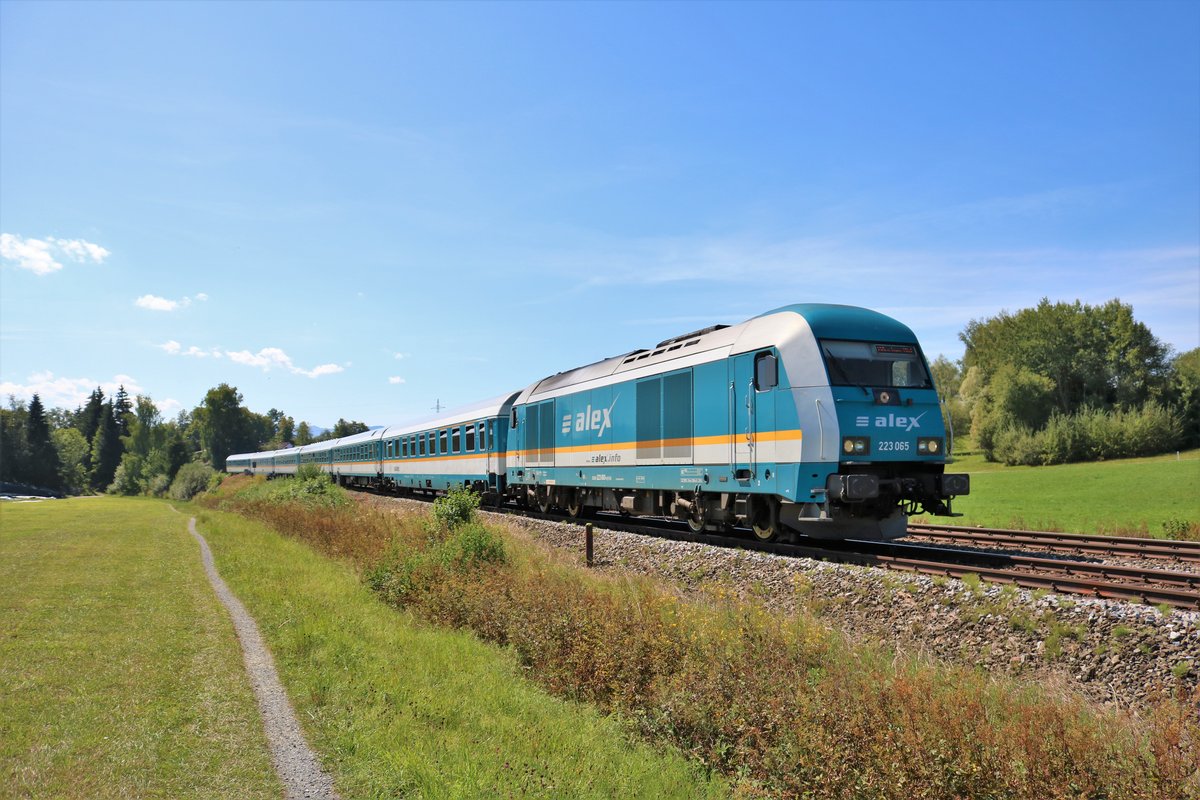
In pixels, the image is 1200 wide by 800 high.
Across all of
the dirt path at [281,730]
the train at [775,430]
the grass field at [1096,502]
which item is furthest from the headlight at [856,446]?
the grass field at [1096,502]

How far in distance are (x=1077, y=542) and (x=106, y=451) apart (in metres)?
148

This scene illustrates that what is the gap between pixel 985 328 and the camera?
9406cm

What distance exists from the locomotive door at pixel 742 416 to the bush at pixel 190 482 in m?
86.9

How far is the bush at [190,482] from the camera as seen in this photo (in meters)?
89.0

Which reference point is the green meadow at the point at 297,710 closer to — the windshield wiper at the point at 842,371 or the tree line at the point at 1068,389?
the windshield wiper at the point at 842,371

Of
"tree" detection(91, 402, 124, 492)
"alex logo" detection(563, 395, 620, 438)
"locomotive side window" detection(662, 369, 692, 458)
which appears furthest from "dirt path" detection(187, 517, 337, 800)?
"tree" detection(91, 402, 124, 492)

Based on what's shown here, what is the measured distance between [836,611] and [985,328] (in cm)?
9451

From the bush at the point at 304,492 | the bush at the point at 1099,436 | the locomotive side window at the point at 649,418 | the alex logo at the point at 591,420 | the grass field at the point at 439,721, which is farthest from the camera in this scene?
the bush at the point at 1099,436

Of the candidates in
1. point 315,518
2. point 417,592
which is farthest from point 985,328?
point 417,592

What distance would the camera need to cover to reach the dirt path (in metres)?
6.12

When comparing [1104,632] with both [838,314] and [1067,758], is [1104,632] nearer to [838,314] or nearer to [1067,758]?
[1067,758]

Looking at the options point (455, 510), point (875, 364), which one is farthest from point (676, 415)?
point (455, 510)

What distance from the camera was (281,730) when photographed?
7.34 meters

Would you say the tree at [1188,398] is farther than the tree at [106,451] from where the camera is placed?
No
